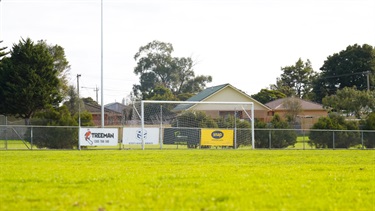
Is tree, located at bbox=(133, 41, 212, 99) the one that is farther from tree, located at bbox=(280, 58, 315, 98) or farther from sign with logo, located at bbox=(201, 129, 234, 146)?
sign with logo, located at bbox=(201, 129, 234, 146)

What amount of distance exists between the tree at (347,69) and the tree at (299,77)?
24.4ft

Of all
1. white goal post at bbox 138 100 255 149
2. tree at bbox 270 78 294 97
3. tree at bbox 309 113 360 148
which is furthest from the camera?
tree at bbox 270 78 294 97

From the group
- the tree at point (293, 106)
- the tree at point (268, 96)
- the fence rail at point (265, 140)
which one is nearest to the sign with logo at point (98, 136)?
the fence rail at point (265, 140)

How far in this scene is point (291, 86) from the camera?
9931 centimetres

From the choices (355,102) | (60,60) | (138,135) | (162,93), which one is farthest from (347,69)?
(138,135)

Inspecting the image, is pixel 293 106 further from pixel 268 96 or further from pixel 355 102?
pixel 268 96

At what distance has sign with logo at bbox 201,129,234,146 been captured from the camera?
3934 cm

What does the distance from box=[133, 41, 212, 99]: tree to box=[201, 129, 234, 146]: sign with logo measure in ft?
194

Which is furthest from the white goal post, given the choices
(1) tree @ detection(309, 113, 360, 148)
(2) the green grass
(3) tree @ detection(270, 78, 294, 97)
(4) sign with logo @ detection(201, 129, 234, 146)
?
(3) tree @ detection(270, 78, 294, 97)

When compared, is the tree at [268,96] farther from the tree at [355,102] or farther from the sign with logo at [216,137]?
the sign with logo at [216,137]

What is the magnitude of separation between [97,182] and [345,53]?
79.1m

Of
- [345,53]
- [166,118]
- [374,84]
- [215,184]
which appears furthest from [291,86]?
[215,184]

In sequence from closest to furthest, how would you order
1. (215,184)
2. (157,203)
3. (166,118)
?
(157,203) < (215,184) < (166,118)

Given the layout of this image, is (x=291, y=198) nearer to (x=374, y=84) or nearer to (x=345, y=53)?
(x=374, y=84)
